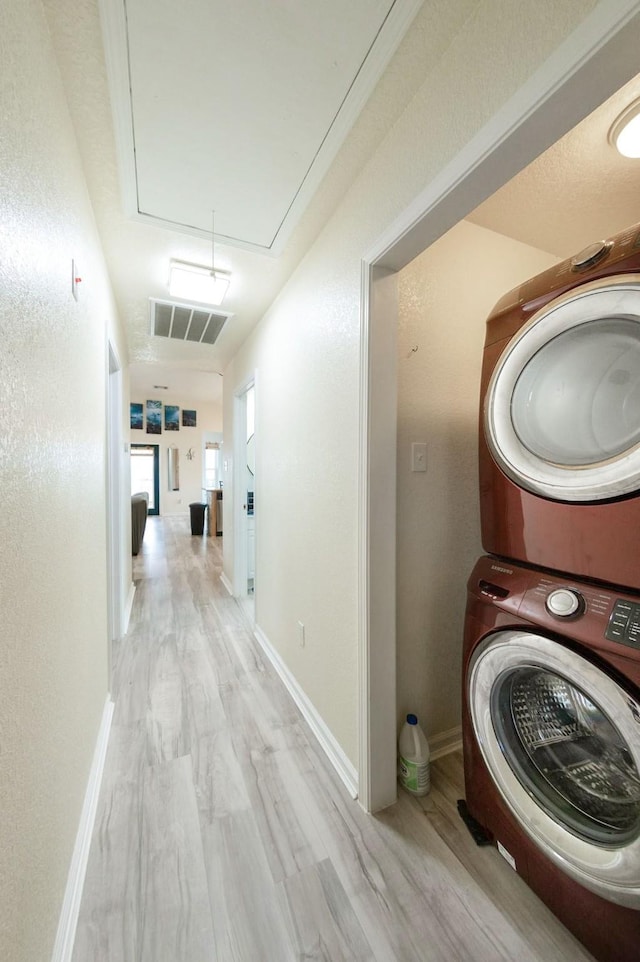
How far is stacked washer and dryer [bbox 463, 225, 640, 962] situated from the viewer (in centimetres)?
81

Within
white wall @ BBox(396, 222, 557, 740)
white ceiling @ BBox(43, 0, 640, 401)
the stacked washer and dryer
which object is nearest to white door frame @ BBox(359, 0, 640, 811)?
white wall @ BBox(396, 222, 557, 740)

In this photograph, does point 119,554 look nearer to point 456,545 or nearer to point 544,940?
point 456,545

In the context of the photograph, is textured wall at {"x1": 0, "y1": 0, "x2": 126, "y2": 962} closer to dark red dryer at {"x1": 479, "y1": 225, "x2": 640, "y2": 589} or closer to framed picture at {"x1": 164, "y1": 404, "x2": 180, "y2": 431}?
dark red dryer at {"x1": 479, "y1": 225, "x2": 640, "y2": 589}

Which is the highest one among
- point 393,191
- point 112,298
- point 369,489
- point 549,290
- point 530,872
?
point 112,298

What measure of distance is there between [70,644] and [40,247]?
1180mm

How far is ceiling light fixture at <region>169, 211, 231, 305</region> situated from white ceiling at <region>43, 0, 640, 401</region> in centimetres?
8

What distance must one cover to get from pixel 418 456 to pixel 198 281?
164 cm

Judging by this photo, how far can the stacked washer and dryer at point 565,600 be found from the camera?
811mm

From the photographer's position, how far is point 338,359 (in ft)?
5.16

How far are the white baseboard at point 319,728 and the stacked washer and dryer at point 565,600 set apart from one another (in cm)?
49

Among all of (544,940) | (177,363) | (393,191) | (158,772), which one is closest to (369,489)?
(393,191)

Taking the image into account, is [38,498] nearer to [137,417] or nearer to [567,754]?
[567,754]

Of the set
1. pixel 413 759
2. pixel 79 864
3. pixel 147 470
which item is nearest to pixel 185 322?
pixel 79 864

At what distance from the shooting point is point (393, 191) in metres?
1.22
